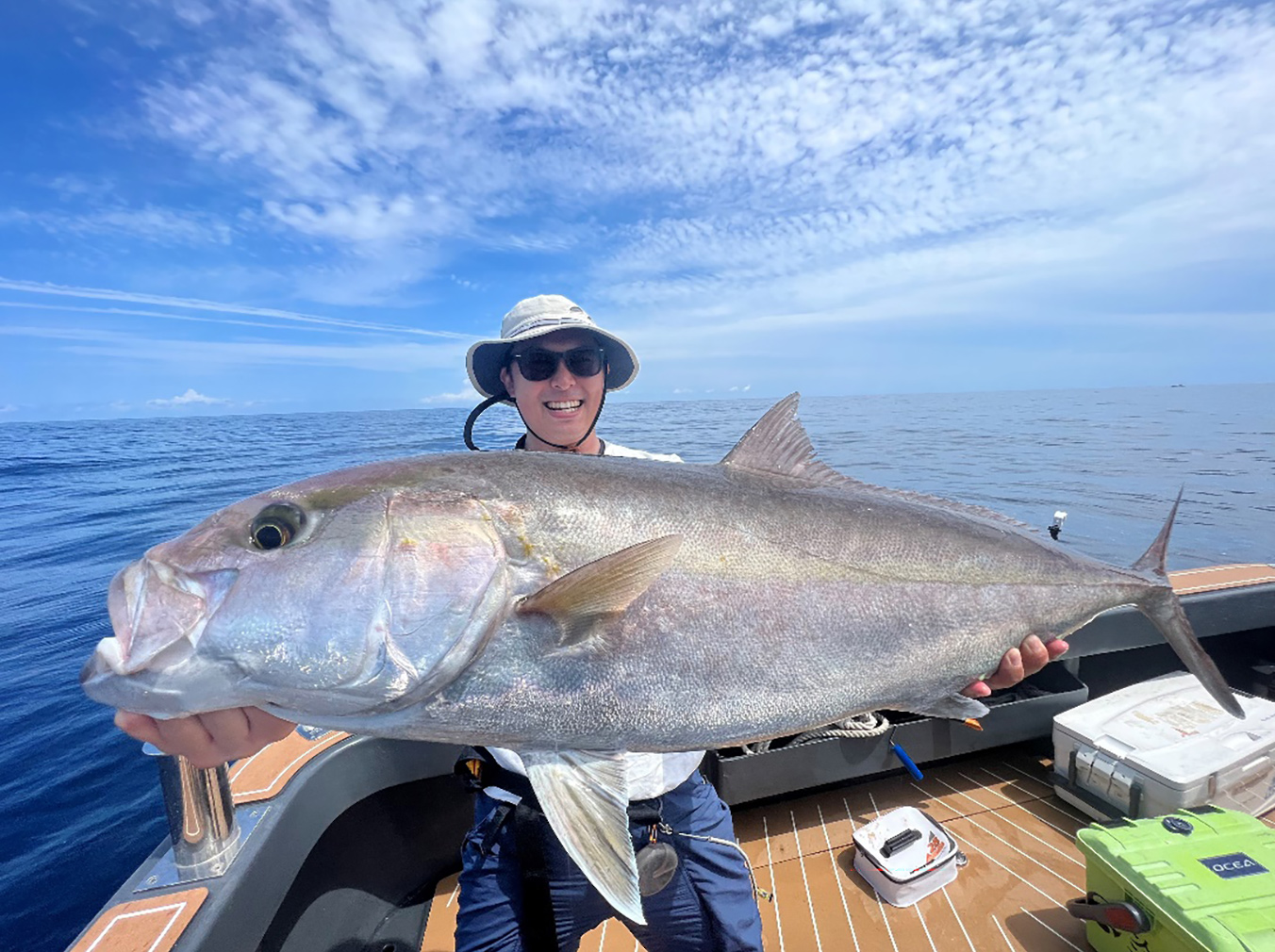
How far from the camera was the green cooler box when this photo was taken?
2.76 metres

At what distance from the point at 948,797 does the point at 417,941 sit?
13.1 feet

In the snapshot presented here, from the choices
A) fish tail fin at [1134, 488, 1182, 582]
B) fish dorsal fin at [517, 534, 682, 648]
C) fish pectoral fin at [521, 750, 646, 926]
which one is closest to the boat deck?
fish tail fin at [1134, 488, 1182, 582]

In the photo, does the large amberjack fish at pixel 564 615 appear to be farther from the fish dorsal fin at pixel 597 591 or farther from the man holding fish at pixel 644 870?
the man holding fish at pixel 644 870

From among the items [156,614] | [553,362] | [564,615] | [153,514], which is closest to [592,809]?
[564,615]

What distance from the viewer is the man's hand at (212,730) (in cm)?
163

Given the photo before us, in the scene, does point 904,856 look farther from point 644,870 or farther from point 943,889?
point 644,870

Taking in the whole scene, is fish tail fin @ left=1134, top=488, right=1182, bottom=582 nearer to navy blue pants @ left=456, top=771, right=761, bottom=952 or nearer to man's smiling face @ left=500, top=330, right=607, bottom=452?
navy blue pants @ left=456, top=771, right=761, bottom=952

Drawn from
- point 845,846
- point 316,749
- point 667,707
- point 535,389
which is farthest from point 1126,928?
point 316,749

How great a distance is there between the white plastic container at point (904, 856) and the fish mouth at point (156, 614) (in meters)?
4.23

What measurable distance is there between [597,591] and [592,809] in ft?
1.97

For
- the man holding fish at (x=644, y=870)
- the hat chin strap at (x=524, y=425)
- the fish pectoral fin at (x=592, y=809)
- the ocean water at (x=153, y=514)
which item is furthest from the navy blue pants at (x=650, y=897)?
the ocean water at (x=153, y=514)

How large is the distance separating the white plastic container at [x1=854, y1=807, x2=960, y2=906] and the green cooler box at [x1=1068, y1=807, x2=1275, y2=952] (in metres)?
0.77

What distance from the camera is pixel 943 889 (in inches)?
159

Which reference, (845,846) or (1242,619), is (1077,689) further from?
(845,846)
